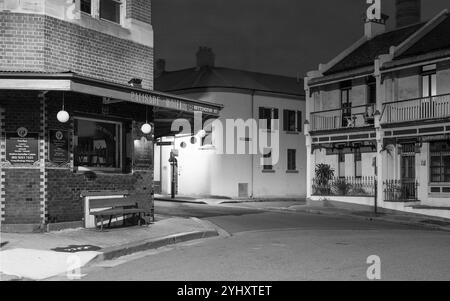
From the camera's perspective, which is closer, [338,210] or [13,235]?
[13,235]

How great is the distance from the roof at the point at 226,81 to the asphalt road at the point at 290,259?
70.4ft

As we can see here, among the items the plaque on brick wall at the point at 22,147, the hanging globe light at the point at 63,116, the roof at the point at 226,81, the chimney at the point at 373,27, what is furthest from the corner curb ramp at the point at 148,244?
the roof at the point at 226,81

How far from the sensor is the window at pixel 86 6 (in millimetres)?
14566

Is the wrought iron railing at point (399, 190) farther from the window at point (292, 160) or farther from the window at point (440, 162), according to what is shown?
the window at point (292, 160)

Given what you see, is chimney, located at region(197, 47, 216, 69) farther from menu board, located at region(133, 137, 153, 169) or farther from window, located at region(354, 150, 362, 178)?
menu board, located at region(133, 137, 153, 169)

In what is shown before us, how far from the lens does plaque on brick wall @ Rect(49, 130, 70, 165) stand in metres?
13.3

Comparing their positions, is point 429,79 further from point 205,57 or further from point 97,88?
point 205,57

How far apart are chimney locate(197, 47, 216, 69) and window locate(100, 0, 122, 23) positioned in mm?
24393

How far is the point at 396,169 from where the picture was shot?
2641 centimetres

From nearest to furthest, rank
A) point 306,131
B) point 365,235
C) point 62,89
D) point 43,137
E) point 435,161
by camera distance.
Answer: point 62,89, point 43,137, point 365,235, point 435,161, point 306,131
